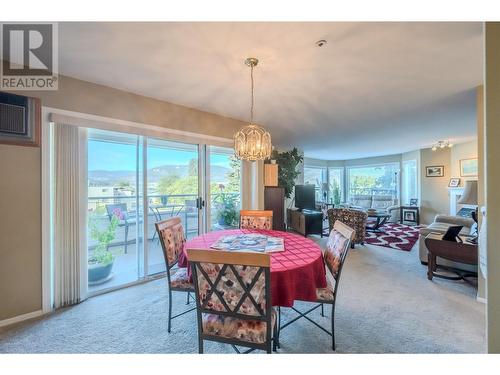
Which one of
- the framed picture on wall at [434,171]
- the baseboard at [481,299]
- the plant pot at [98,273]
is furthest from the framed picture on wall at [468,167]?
the plant pot at [98,273]

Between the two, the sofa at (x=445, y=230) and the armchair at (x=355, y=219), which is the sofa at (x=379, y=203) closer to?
the sofa at (x=445, y=230)

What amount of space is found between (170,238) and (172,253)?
0.14 meters

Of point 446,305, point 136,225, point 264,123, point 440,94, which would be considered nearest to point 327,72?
point 440,94

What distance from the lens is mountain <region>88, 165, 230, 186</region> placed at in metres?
2.81

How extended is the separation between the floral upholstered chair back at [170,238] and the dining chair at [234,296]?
33.1 inches

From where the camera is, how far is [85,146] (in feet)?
8.46

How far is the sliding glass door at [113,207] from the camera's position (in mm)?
2775

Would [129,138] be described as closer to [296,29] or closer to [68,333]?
[68,333]

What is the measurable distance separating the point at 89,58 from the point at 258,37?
1.55 metres

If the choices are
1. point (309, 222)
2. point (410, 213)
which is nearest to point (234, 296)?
point (309, 222)

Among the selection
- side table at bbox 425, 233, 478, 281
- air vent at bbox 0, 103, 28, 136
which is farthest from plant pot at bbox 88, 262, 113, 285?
side table at bbox 425, 233, 478, 281

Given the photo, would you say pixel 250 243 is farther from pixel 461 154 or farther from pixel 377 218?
pixel 461 154

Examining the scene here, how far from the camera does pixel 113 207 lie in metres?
2.96

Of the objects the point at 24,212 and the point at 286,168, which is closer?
the point at 24,212
